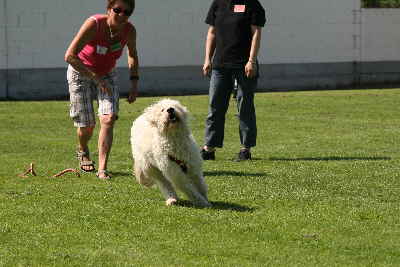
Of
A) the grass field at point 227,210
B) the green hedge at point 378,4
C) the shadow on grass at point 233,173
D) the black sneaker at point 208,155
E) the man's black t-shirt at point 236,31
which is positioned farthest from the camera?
the green hedge at point 378,4

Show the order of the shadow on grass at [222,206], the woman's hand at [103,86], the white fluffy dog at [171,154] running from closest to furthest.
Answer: the shadow on grass at [222,206] → the white fluffy dog at [171,154] → the woman's hand at [103,86]

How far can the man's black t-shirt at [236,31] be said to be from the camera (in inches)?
453

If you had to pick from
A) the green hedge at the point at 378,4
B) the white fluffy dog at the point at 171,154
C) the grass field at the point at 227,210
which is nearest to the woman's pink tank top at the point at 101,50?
the grass field at the point at 227,210

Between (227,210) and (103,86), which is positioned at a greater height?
(103,86)

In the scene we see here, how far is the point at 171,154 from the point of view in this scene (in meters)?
8.25

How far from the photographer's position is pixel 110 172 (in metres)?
10.5

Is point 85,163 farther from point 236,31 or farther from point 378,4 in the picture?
point 378,4

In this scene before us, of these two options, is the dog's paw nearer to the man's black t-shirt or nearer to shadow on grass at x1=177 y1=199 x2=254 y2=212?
shadow on grass at x1=177 y1=199 x2=254 y2=212

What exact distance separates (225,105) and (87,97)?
7.12ft

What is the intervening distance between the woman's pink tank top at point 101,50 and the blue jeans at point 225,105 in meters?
1.94

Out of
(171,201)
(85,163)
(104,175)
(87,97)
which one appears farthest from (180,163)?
(85,163)

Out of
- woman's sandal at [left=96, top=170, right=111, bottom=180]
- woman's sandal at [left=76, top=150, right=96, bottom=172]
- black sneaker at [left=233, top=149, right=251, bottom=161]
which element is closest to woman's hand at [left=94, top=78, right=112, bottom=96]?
woman's sandal at [left=96, top=170, right=111, bottom=180]

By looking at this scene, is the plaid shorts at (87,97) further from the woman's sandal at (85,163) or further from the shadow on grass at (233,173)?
the shadow on grass at (233,173)

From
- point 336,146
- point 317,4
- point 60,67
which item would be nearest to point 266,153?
point 336,146
